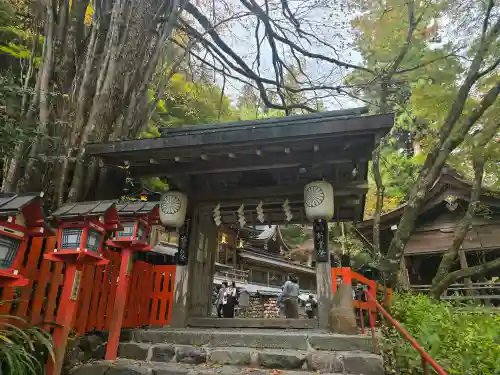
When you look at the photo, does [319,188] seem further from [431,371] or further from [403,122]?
[403,122]

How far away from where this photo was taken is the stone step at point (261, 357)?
405 cm

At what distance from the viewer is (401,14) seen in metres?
8.91

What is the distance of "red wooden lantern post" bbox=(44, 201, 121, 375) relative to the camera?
3.71m

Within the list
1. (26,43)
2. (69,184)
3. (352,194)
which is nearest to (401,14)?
(352,194)

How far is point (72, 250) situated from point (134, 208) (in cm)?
123

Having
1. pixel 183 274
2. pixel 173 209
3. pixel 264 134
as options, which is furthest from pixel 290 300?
pixel 264 134

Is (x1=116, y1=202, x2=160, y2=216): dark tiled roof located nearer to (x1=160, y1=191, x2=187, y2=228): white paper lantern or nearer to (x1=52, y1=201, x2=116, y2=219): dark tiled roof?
(x1=52, y1=201, x2=116, y2=219): dark tiled roof

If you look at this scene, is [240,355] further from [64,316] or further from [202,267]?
[202,267]

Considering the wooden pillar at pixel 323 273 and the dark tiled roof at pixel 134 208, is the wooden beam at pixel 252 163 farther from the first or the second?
the dark tiled roof at pixel 134 208

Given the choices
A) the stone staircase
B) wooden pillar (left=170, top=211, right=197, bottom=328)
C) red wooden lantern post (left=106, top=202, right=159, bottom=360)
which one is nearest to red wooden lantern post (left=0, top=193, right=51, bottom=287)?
red wooden lantern post (left=106, top=202, right=159, bottom=360)

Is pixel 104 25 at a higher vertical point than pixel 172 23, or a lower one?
lower

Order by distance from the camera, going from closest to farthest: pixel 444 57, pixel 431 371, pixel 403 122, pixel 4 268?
1. pixel 4 268
2. pixel 431 371
3. pixel 444 57
4. pixel 403 122

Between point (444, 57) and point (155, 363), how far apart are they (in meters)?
8.66

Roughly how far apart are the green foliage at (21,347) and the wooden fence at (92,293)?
152 millimetres
